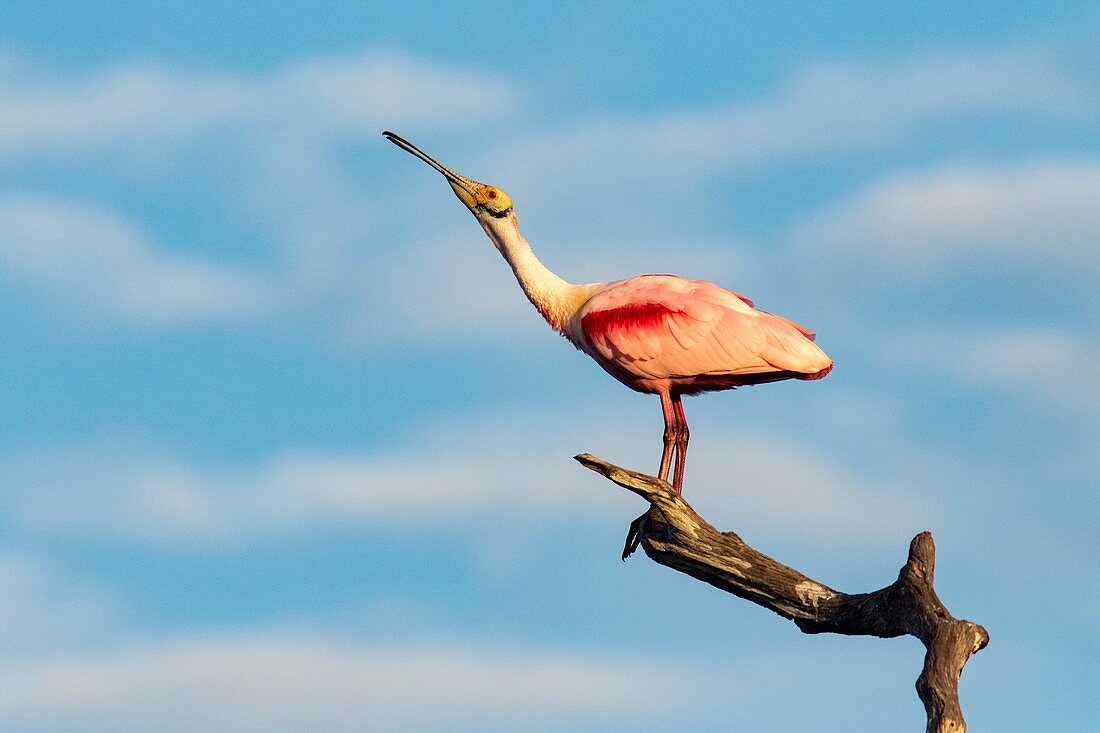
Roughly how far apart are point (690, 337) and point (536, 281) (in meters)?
2.09

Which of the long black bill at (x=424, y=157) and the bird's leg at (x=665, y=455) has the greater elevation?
the long black bill at (x=424, y=157)

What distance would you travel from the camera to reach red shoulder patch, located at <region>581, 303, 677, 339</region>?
1642cm

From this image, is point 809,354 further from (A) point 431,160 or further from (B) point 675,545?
(A) point 431,160

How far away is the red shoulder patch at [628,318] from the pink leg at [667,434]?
72 centimetres

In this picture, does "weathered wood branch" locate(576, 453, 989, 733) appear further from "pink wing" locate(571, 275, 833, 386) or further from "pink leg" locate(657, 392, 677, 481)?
"pink wing" locate(571, 275, 833, 386)

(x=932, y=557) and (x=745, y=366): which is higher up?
(x=745, y=366)

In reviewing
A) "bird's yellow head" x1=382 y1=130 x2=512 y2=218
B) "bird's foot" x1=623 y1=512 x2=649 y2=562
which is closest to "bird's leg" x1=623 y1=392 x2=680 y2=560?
"bird's foot" x1=623 y1=512 x2=649 y2=562

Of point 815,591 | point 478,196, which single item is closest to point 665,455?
point 815,591

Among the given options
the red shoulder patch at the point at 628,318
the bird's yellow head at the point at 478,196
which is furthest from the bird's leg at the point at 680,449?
the bird's yellow head at the point at 478,196

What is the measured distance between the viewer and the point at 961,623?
1283cm

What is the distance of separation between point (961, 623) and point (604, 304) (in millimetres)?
5370

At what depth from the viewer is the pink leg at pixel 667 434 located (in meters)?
16.2

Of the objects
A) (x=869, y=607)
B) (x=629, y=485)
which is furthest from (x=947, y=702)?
(x=629, y=485)

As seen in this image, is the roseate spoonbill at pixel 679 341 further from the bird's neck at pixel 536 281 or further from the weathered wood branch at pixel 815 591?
the weathered wood branch at pixel 815 591
